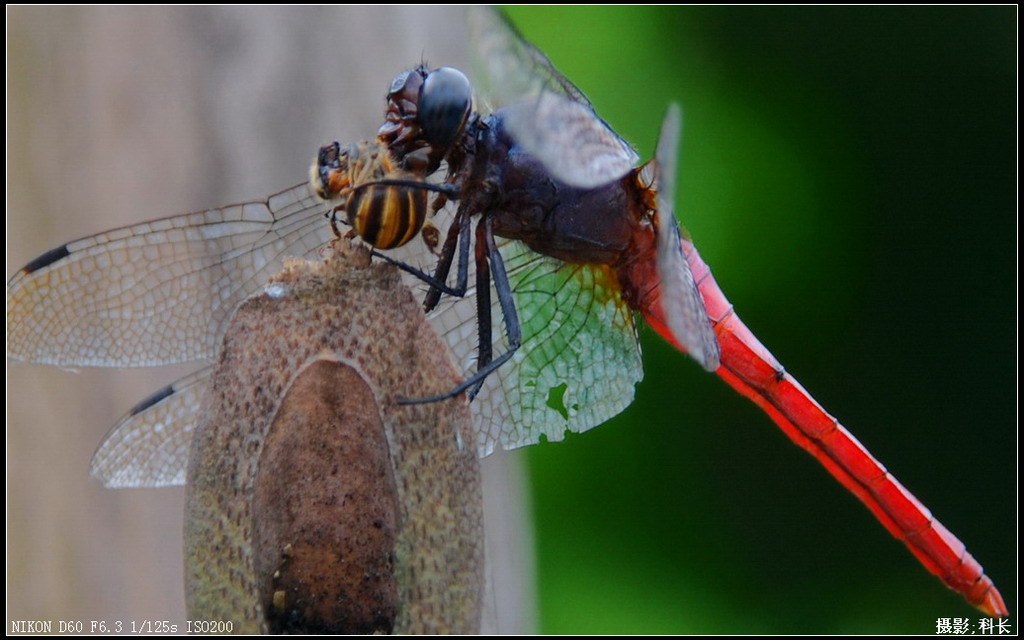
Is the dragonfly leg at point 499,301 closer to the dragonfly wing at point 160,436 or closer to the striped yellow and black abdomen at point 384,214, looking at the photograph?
the striped yellow and black abdomen at point 384,214

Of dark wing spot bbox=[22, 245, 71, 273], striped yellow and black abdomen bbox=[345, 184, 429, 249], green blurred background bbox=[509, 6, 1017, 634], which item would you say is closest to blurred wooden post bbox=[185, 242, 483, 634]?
striped yellow and black abdomen bbox=[345, 184, 429, 249]

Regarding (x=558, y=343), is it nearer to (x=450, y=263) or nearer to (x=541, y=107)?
(x=450, y=263)

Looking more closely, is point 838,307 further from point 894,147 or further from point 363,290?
point 363,290

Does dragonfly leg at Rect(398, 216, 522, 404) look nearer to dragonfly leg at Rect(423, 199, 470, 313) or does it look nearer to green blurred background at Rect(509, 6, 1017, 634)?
dragonfly leg at Rect(423, 199, 470, 313)

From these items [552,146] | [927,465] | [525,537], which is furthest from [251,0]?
[927,465]

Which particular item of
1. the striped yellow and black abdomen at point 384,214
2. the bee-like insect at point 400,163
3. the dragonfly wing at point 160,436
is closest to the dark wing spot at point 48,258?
the dragonfly wing at point 160,436

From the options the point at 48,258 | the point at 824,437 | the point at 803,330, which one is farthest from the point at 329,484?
the point at 803,330
